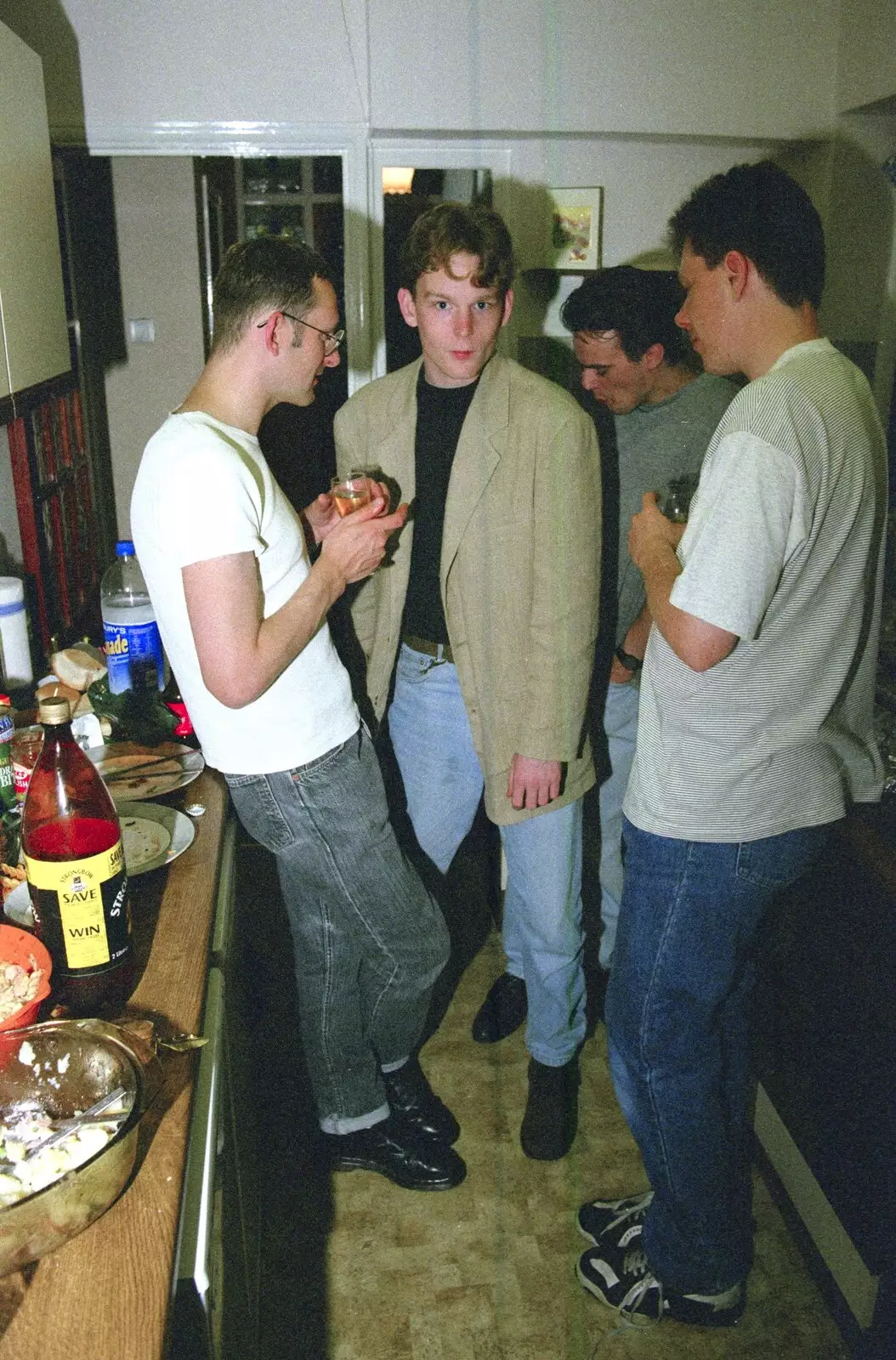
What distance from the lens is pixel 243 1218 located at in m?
1.41

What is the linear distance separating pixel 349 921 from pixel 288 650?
545 mm

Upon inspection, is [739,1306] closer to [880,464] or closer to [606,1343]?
[606,1343]

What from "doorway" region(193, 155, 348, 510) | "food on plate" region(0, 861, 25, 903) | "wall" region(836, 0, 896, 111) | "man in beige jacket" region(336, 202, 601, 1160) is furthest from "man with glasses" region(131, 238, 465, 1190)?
"doorway" region(193, 155, 348, 510)

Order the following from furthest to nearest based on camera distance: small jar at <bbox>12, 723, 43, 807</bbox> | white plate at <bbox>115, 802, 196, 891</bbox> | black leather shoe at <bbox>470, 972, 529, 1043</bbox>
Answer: black leather shoe at <bbox>470, 972, 529, 1043</bbox>
small jar at <bbox>12, 723, 43, 807</bbox>
white plate at <bbox>115, 802, 196, 891</bbox>

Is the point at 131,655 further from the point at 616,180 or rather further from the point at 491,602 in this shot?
the point at 616,180

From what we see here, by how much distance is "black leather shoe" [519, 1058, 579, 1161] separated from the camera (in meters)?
2.02

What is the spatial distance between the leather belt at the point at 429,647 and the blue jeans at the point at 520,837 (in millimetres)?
12

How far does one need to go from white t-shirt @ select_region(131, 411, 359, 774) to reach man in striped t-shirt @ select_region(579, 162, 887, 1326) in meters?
0.50

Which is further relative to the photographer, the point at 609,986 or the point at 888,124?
the point at 888,124

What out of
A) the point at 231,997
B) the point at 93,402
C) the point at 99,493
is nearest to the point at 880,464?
the point at 231,997

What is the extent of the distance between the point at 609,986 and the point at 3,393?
1411 mm

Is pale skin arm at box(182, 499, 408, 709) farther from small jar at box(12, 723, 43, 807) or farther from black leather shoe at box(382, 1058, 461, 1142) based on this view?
black leather shoe at box(382, 1058, 461, 1142)

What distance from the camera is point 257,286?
1.44 meters

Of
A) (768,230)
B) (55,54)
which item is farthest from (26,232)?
(768,230)
